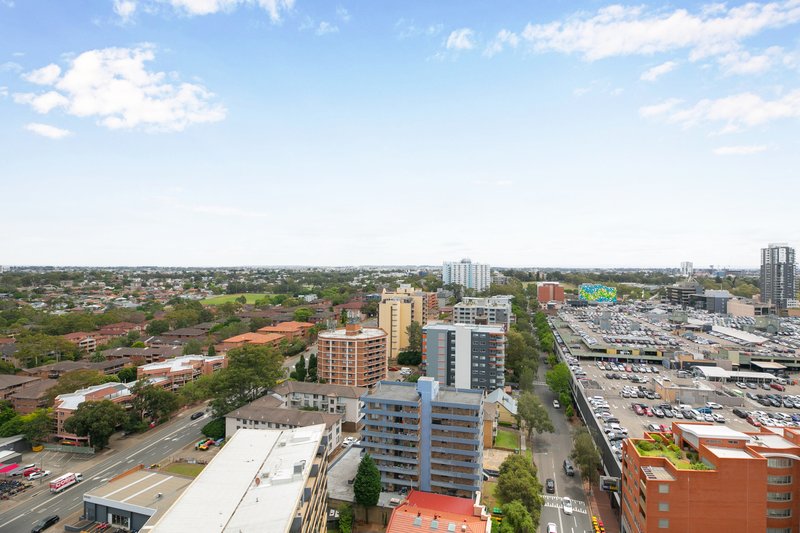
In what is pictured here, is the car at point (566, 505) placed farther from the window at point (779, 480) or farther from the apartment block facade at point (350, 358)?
the apartment block facade at point (350, 358)

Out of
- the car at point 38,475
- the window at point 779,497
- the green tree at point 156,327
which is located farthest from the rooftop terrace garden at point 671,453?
the green tree at point 156,327

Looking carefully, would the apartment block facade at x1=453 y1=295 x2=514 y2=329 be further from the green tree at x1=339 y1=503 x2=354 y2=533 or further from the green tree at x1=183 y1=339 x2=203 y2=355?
the green tree at x1=339 y1=503 x2=354 y2=533

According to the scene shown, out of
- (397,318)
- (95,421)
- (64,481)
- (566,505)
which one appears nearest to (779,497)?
(566,505)

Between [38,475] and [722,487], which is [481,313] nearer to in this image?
[722,487]

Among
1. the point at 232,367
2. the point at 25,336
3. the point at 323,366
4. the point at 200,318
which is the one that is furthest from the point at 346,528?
the point at 200,318

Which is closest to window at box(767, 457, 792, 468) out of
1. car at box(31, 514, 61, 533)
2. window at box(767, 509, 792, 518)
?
window at box(767, 509, 792, 518)

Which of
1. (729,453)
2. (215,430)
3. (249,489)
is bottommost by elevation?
(215,430)
